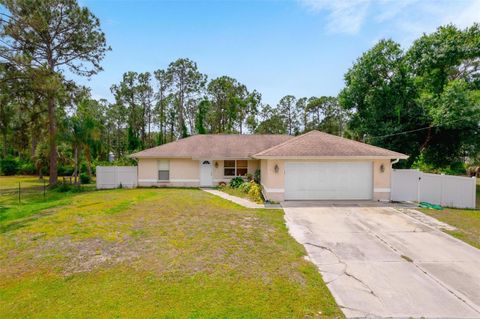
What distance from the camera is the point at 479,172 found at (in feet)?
84.4

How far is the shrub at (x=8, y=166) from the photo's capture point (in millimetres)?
30094

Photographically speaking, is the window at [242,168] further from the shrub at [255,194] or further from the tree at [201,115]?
the tree at [201,115]

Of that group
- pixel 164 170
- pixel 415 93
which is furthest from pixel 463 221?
pixel 164 170

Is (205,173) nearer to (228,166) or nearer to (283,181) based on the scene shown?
(228,166)

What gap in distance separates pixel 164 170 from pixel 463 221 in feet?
55.2

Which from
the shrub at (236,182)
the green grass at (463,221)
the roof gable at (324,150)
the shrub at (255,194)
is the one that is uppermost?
the roof gable at (324,150)

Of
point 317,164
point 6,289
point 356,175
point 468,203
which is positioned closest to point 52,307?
point 6,289

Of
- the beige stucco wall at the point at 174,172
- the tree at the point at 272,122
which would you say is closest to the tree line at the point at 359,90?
the beige stucco wall at the point at 174,172

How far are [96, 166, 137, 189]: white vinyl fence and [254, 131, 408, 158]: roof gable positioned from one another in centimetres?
1005

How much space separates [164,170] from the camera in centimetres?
1844

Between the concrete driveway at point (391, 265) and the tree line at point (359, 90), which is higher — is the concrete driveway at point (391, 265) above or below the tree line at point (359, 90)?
below

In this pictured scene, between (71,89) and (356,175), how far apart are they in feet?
71.9

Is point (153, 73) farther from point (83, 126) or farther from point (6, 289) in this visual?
point (6, 289)

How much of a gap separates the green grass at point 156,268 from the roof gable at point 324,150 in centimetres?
404
